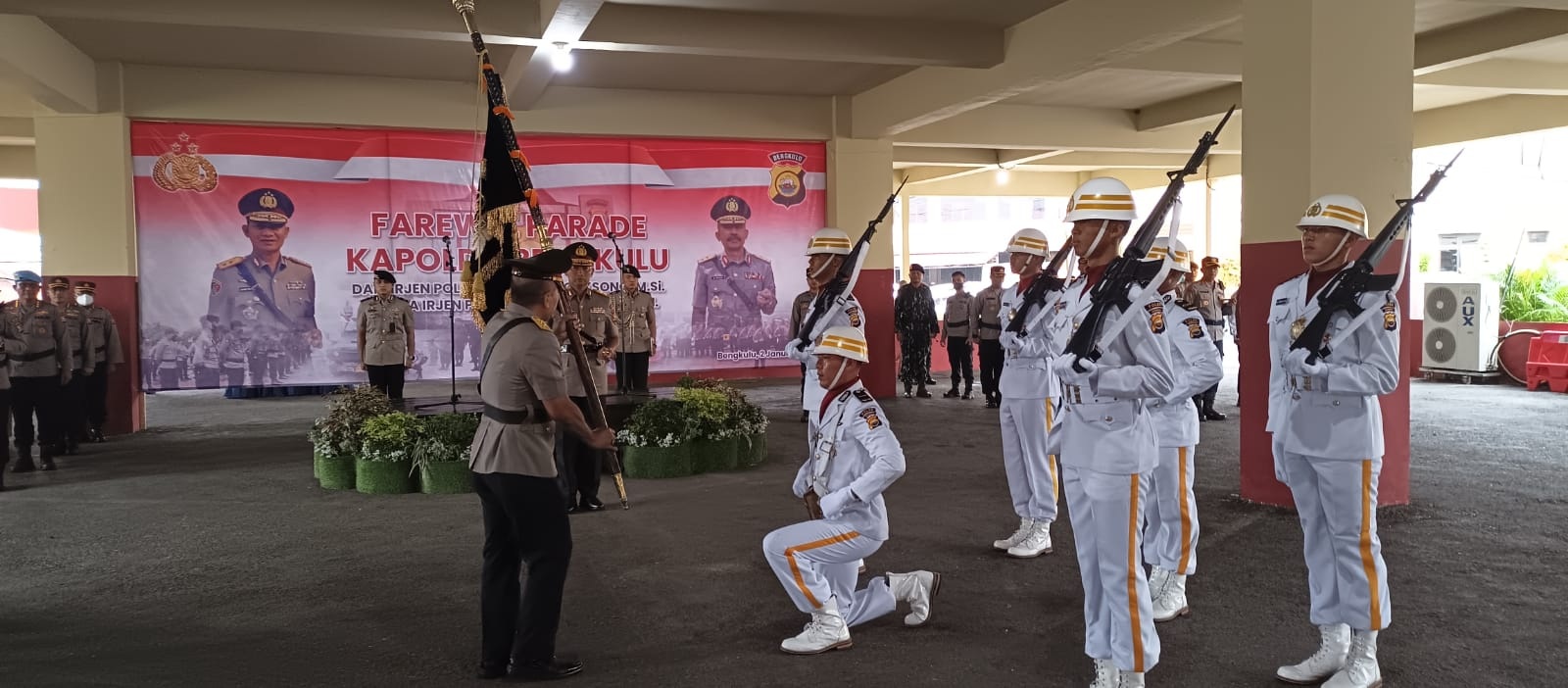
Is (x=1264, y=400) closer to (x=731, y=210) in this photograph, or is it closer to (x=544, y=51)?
(x=544, y=51)

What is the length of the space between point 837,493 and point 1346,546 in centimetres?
188

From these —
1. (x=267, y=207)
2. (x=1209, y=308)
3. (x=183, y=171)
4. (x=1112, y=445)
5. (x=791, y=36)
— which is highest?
(x=791, y=36)

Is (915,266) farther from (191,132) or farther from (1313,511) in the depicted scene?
(1313,511)

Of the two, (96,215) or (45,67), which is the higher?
(45,67)

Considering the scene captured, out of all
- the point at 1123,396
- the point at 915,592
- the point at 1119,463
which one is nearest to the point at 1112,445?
the point at 1119,463

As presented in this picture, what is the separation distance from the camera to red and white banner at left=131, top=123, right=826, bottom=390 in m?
12.1

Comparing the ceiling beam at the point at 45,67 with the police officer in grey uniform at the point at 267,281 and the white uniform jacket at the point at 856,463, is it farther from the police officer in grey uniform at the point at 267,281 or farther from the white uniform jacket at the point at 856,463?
the white uniform jacket at the point at 856,463

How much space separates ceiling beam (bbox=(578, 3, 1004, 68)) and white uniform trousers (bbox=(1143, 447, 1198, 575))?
6.25 m

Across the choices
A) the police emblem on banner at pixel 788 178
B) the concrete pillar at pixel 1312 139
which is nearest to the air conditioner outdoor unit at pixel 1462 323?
the police emblem on banner at pixel 788 178

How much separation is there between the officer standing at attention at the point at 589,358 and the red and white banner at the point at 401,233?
3.74 metres

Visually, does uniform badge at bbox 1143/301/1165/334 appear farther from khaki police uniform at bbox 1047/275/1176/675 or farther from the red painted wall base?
the red painted wall base

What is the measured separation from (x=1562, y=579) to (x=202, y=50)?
12289 millimetres

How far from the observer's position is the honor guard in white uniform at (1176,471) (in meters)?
4.77

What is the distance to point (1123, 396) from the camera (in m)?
3.49
